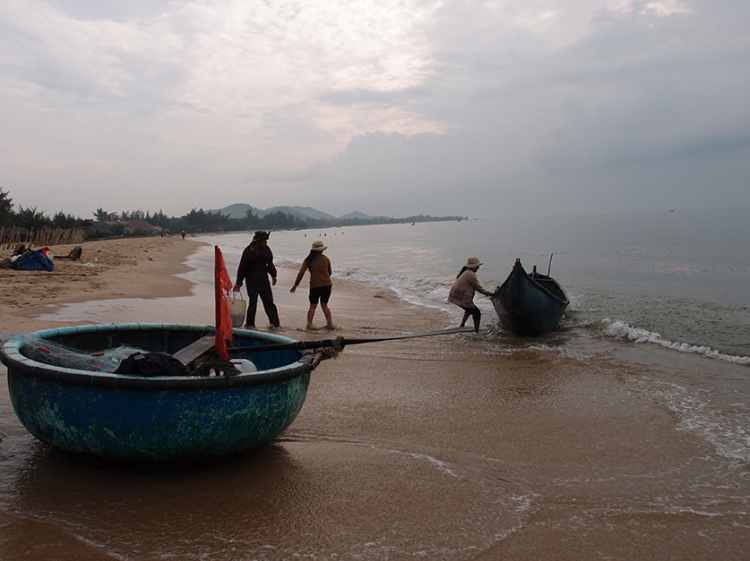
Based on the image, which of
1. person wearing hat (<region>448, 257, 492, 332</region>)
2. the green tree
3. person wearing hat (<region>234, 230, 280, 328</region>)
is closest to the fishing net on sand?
person wearing hat (<region>234, 230, 280, 328</region>)

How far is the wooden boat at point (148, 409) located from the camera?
Result: 2.82m

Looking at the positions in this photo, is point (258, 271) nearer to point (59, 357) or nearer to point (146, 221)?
point (59, 357)

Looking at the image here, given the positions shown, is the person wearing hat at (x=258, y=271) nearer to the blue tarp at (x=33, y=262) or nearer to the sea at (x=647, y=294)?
the sea at (x=647, y=294)

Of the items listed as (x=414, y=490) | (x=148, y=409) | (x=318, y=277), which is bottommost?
(x=414, y=490)

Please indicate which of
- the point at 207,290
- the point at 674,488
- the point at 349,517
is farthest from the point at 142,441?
the point at 207,290

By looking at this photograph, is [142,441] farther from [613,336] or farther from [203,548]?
[613,336]

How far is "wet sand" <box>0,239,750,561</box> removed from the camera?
257cm

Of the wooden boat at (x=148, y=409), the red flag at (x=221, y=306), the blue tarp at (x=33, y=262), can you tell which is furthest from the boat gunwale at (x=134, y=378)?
the blue tarp at (x=33, y=262)

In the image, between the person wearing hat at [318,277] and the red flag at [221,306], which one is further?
the person wearing hat at [318,277]

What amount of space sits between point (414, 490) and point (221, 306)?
182 cm

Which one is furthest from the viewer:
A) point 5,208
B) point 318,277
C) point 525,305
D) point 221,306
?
point 5,208

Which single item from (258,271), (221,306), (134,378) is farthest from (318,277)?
(134,378)

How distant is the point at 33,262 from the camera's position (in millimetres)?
13508

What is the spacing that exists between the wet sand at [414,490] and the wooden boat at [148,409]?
252mm
